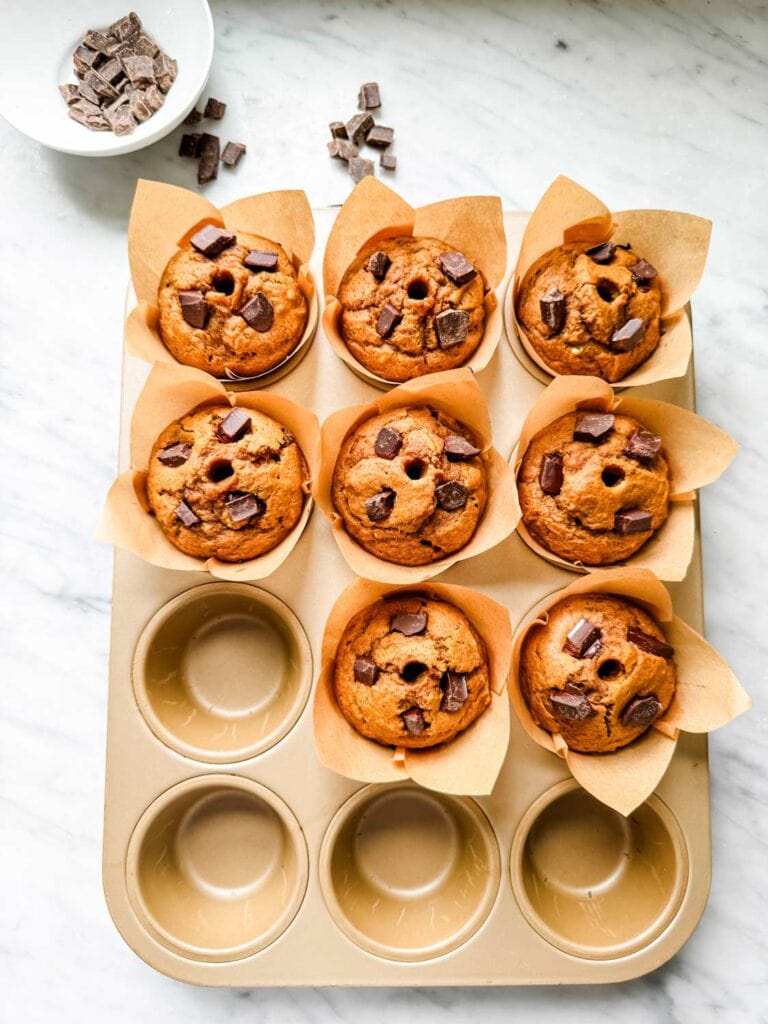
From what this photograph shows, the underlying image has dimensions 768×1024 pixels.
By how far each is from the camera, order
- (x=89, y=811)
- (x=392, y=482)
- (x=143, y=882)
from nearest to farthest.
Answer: (x=392, y=482) < (x=143, y=882) < (x=89, y=811)

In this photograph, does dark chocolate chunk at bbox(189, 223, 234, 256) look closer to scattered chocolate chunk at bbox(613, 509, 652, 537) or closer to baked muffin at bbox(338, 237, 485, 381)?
baked muffin at bbox(338, 237, 485, 381)

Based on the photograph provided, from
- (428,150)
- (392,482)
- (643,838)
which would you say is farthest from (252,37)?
(643,838)

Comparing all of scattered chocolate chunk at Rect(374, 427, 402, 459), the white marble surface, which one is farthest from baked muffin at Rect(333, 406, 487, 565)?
the white marble surface

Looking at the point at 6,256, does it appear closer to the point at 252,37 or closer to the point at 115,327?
the point at 115,327

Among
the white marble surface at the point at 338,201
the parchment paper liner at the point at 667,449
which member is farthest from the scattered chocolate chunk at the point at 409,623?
the white marble surface at the point at 338,201

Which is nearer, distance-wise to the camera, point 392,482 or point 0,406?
point 392,482

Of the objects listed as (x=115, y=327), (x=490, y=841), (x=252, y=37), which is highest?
(x=252, y=37)
